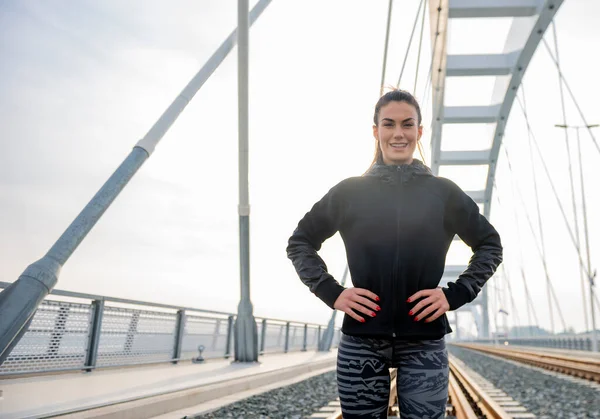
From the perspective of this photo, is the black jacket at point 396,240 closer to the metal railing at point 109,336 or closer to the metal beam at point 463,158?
the metal railing at point 109,336

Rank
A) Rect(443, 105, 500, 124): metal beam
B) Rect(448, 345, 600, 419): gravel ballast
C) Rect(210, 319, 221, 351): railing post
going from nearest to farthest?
Rect(448, 345, 600, 419): gravel ballast → Rect(210, 319, 221, 351): railing post → Rect(443, 105, 500, 124): metal beam

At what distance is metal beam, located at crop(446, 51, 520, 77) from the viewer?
2070 centimetres

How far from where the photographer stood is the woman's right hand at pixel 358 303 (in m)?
1.56

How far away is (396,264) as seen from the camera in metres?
1.63

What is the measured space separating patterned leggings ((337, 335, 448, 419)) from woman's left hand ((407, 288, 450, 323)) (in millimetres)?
98

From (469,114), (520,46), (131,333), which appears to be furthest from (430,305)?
(469,114)

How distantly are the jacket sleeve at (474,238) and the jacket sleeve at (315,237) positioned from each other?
14.9 inches

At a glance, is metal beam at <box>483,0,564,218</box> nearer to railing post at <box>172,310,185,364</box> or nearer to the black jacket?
railing post at <box>172,310,185,364</box>

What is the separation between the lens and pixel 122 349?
8.17 m

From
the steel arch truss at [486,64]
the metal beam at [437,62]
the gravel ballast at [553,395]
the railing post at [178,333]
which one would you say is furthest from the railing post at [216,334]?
the steel arch truss at [486,64]

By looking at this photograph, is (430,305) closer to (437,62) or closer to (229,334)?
(229,334)

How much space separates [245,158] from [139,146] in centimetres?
430

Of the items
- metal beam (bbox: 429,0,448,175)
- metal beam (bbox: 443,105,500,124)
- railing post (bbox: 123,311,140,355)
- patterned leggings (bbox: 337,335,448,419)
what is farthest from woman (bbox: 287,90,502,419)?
metal beam (bbox: 443,105,500,124)

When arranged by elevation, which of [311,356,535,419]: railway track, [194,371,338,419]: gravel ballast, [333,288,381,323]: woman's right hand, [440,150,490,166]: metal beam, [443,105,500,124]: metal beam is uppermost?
[443,105,500,124]: metal beam
